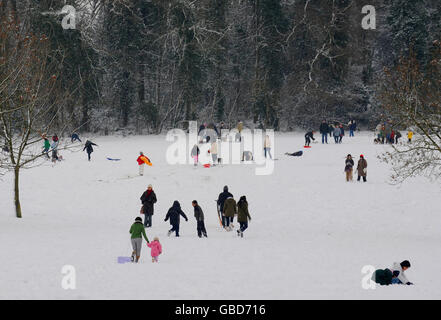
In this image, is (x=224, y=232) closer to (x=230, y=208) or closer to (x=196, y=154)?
(x=230, y=208)

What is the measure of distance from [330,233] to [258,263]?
254 inches

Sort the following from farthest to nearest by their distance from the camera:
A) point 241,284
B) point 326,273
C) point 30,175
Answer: point 30,175
point 326,273
point 241,284

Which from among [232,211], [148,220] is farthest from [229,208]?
[148,220]

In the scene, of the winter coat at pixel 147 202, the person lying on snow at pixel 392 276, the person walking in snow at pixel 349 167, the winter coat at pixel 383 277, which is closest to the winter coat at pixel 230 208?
the winter coat at pixel 147 202

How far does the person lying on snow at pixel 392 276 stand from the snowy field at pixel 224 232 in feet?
1.28

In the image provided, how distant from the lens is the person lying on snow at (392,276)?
12.6 meters

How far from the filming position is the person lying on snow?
12.6 m

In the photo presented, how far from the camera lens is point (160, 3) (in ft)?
150

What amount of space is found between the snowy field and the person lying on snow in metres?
0.39

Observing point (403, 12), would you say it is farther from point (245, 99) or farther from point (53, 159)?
point (53, 159)

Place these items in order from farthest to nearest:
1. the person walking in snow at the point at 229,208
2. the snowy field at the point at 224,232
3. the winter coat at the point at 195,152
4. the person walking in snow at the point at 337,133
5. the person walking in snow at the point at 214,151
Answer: the person walking in snow at the point at 337,133 → the winter coat at the point at 195,152 → the person walking in snow at the point at 214,151 → the person walking in snow at the point at 229,208 → the snowy field at the point at 224,232

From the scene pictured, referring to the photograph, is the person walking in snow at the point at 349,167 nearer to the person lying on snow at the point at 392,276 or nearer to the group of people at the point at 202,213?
the group of people at the point at 202,213

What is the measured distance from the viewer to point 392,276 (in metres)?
12.7
